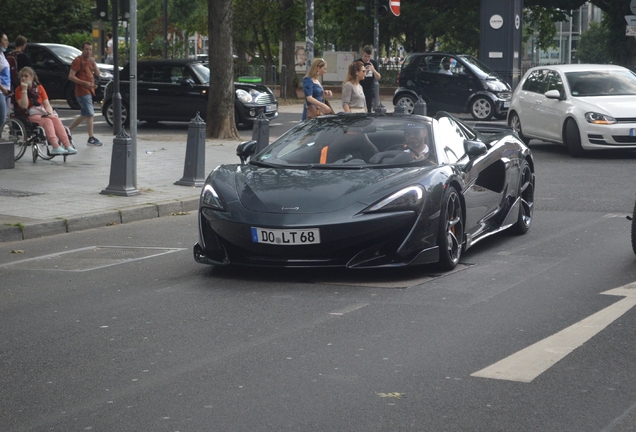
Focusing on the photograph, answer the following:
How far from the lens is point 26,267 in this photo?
8695 millimetres

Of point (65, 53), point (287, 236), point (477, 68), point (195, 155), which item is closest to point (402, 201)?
point (287, 236)

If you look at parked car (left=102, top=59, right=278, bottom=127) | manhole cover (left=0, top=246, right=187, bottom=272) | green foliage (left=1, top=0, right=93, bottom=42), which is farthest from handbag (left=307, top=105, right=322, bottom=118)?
green foliage (left=1, top=0, right=93, bottom=42)

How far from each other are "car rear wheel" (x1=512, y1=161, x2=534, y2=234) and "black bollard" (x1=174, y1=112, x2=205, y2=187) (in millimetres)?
5091

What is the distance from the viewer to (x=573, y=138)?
18203mm

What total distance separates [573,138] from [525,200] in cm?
846

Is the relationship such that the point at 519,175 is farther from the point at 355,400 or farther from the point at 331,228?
the point at 355,400

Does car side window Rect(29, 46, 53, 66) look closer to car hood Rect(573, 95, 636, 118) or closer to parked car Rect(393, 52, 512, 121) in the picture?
parked car Rect(393, 52, 512, 121)

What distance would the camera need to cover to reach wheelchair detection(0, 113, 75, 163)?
53.0 feet

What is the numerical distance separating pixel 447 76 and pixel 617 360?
78.7ft

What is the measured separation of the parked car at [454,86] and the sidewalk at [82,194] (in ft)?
36.7

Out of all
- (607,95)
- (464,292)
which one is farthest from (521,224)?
(607,95)

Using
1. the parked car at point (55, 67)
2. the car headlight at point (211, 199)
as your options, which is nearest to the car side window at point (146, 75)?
the parked car at point (55, 67)

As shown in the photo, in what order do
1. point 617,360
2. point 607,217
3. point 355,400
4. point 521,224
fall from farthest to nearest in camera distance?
point 607,217, point 521,224, point 617,360, point 355,400

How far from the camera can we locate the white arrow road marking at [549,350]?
512cm
